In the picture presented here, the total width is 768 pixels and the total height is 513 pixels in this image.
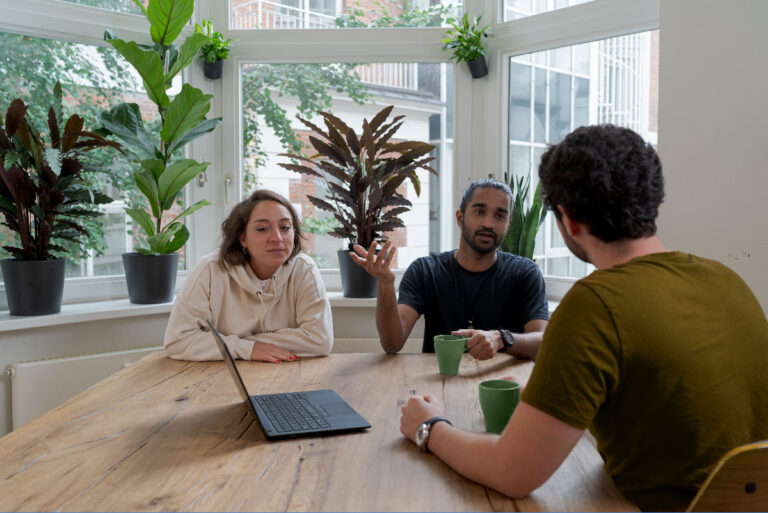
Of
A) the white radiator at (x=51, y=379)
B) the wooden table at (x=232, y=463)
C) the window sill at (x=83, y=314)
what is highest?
the window sill at (x=83, y=314)

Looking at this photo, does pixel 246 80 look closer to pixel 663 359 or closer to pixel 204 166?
pixel 204 166

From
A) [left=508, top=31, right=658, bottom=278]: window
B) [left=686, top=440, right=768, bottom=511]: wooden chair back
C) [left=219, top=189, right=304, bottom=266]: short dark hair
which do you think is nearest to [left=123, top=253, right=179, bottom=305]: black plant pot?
[left=219, top=189, right=304, bottom=266]: short dark hair

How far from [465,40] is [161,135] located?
1.57 metres

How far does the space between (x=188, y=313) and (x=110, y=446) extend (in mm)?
926

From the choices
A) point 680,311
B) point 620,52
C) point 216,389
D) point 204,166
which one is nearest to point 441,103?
point 620,52

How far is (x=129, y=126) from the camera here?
2836mm

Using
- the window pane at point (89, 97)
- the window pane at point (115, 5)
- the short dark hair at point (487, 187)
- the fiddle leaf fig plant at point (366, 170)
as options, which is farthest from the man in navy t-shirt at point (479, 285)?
the window pane at point (115, 5)

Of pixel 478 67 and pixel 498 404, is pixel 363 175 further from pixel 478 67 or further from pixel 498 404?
pixel 498 404

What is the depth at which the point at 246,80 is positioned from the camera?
347 cm

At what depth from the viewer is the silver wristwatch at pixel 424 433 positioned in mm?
1131

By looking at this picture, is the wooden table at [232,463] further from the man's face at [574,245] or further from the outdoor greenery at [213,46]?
the outdoor greenery at [213,46]

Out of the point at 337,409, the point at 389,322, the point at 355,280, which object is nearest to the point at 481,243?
the point at 389,322

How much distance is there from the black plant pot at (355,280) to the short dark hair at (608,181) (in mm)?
2146

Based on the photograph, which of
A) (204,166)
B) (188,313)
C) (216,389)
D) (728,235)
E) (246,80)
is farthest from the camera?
(246,80)
